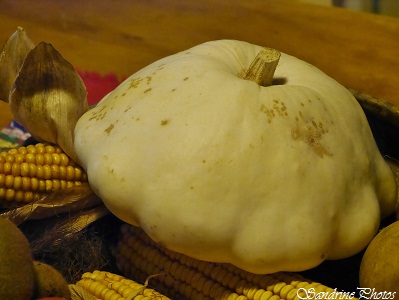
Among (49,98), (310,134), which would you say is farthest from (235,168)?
(49,98)

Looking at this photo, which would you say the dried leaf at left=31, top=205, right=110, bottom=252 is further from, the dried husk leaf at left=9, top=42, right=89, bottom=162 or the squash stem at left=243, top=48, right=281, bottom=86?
the squash stem at left=243, top=48, right=281, bottom=86

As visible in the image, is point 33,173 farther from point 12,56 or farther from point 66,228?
point 12,56

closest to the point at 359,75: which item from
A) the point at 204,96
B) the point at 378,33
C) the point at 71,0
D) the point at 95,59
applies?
the point at 378,33

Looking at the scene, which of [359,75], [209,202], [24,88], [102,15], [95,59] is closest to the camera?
[209,202]

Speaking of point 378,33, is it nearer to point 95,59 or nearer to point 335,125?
point 95,59

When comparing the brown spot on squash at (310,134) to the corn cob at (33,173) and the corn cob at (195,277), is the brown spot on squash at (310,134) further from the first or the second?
the corn cob at (33,173)

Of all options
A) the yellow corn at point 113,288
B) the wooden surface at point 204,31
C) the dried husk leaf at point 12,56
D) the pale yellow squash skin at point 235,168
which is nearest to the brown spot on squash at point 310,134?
the pale yellow squash skin at point 235,168

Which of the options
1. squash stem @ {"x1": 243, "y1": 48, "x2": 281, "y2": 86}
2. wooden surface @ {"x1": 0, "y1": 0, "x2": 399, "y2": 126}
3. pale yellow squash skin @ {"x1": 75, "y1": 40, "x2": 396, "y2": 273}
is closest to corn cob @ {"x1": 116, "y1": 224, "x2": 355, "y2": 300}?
pale yellow squash skin @ {"x1": 75, "y1": 40, "x2": 396, "y2": 273}
